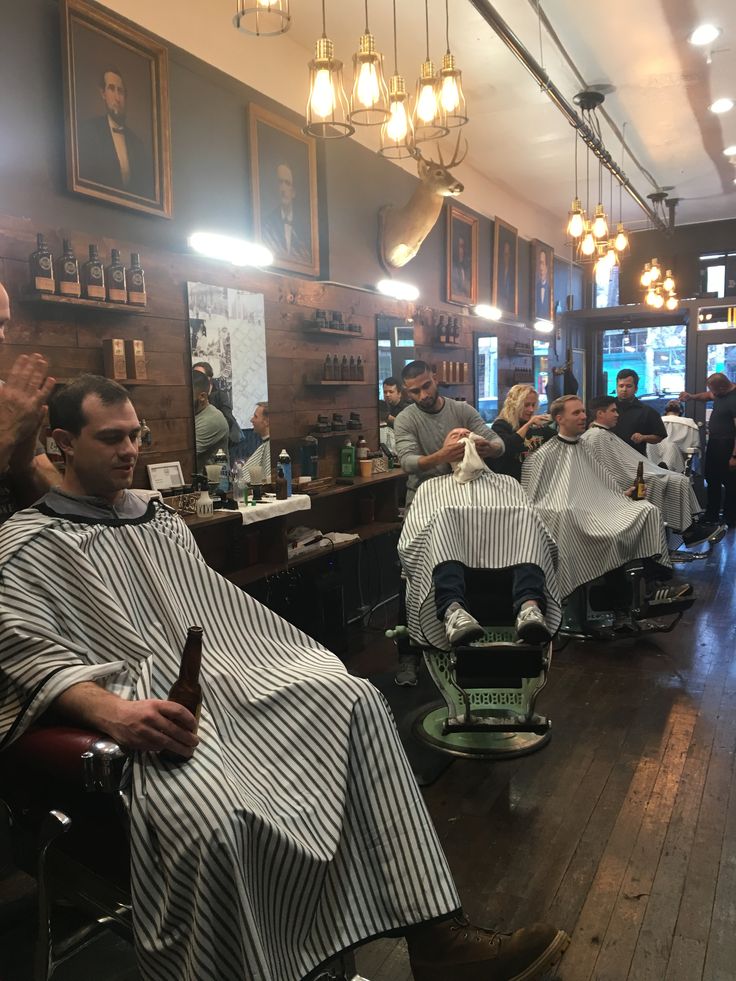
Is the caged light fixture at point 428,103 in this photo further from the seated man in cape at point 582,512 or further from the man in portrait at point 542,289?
the man in portrait at point 542,289

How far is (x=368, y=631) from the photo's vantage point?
4.20 m

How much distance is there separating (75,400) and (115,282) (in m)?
1.18

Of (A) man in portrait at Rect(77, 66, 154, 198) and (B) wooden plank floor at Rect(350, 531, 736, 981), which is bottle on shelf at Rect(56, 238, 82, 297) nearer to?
(A) man in portrait at Rect(77, 66, 154, 198)

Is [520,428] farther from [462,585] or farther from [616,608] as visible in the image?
[462,585]

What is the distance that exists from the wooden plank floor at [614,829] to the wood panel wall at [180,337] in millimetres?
1788

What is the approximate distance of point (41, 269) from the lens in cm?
245

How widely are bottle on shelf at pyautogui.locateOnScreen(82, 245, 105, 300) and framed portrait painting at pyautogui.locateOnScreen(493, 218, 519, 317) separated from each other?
14.3 ft

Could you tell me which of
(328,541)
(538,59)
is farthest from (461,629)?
(538,59)

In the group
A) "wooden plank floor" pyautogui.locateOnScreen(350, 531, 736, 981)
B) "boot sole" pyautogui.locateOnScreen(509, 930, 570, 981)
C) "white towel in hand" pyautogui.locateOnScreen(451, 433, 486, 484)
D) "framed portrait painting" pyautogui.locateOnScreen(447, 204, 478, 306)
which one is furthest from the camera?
"framed portrait painting" pyautogui.locateOnScreen(447, 204, 478, 306)

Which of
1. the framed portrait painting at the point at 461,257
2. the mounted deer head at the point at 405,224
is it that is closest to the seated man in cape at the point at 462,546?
the mounted deer head at the point at 405,224

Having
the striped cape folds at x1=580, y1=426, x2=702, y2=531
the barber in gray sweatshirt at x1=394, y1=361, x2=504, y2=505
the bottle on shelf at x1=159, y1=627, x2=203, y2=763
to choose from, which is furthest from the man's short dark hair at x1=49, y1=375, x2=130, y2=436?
the striped cape folds at x1=580, y1=426, x2=702, y2=531

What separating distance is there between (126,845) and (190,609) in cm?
52

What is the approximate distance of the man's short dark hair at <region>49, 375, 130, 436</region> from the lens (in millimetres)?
1689

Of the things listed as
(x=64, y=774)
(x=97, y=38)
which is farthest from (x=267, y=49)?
(x=64, y=774)
